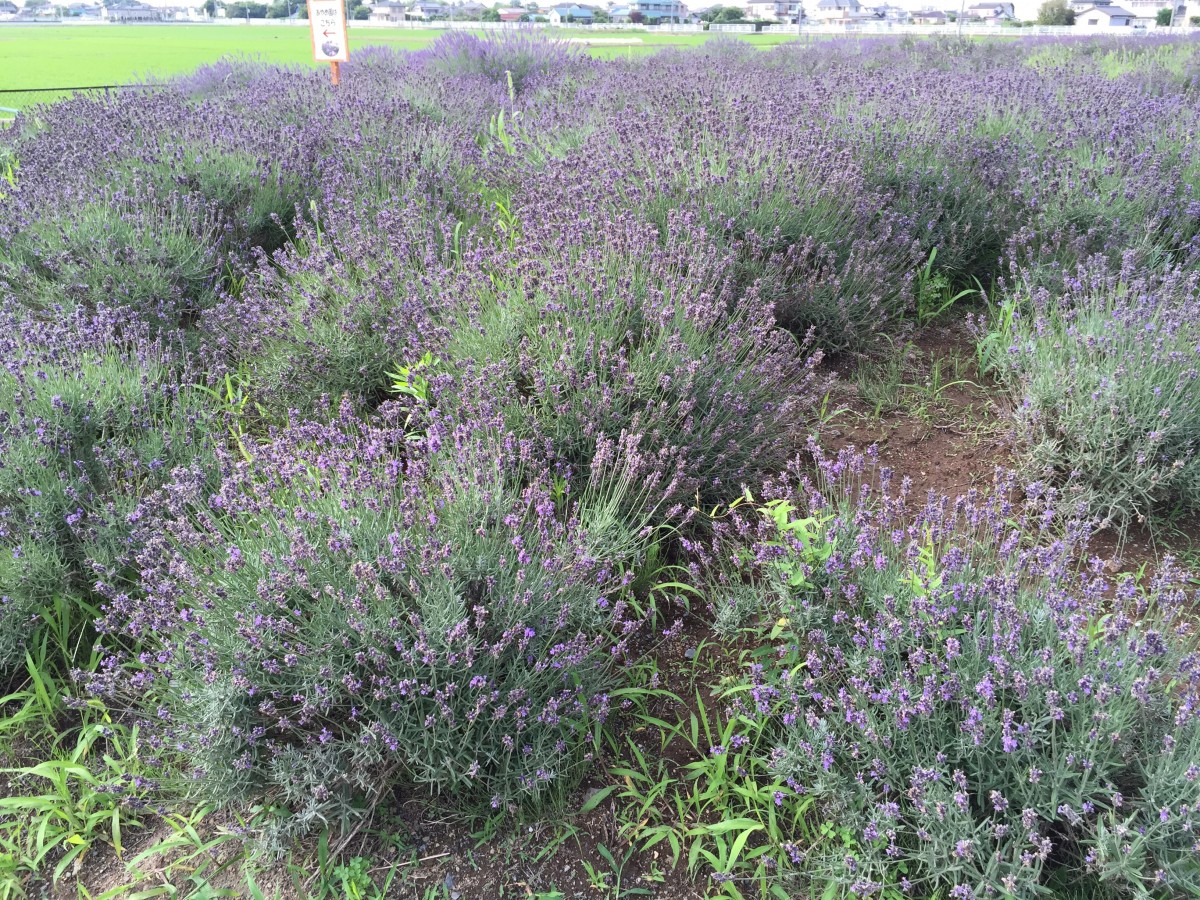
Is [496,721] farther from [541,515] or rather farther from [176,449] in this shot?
[176,449]

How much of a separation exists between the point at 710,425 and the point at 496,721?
1203 millimetres

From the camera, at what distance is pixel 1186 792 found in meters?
1.29

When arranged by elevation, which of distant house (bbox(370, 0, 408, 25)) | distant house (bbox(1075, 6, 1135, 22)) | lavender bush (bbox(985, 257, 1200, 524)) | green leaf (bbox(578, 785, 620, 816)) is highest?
distant house (bbox(370, 0, 408, 25))

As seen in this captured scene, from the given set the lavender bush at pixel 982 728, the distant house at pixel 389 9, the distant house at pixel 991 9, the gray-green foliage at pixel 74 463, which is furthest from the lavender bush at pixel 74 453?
the distant house at pixel 991 9

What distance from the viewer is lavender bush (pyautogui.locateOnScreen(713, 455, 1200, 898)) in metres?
1.34

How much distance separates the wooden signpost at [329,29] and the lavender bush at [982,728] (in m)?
6.50

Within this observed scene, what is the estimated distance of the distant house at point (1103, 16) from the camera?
71375 mm

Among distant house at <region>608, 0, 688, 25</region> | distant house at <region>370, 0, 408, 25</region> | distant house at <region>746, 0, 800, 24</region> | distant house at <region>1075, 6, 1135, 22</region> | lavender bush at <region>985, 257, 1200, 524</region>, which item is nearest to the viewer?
lavender bush at <region>985, 257, 1200, 524</region>

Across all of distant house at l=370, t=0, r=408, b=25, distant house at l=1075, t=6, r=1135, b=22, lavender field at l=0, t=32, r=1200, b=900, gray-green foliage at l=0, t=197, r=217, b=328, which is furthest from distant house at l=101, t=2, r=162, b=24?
lavender field at l=0, t=32, r=1200, b=900

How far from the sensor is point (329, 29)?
647cm

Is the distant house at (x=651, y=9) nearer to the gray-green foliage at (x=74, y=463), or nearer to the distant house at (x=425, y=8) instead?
the distant house at (x=425, y=8)

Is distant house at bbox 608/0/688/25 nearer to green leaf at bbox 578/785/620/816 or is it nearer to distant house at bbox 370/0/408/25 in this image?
distant house at bbox 370/0/408/25

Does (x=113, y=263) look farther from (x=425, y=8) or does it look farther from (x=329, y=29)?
(x=425, y=8)

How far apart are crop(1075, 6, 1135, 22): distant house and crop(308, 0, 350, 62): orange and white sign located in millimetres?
87267
